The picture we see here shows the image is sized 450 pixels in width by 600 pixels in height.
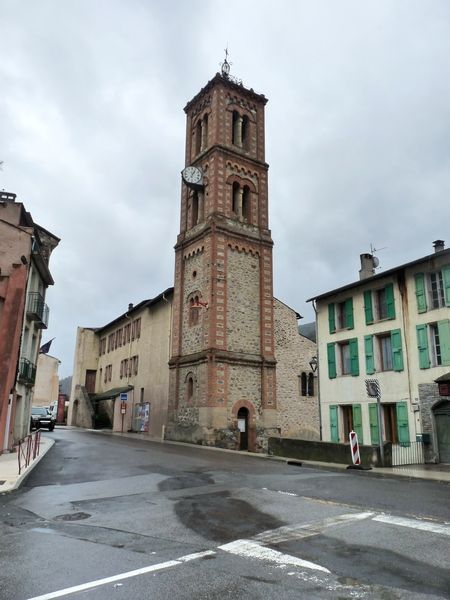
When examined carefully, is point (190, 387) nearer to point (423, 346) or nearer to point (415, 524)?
point (423, 346)

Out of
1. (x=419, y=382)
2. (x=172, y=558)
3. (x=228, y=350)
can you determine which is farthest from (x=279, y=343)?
(x=172, y=558)

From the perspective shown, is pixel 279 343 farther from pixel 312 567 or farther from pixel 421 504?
pixel 312 567

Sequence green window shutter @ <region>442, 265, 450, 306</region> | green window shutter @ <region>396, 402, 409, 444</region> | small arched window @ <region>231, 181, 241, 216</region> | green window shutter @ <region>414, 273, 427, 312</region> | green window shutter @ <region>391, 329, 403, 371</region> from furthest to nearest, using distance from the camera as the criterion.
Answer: small arched window @ <region>231, 181, 241, 216</region> → green window shutter @ <region>391, 329, 403, 371</region> → green window shutter @ <region>414, 273, 427, 312</region> → green window shutter @ <region>396, 402, 409, 444</region> → green window shutter @ <region>442, 265, 450, 306</region>

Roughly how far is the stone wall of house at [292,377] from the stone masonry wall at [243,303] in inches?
137

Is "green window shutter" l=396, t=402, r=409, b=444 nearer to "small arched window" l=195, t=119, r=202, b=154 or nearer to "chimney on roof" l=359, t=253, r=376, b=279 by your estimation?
"chimney on roof" l=359, t=253, r=376, b=279

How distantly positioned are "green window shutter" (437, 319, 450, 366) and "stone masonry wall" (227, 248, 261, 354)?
42.5 feet

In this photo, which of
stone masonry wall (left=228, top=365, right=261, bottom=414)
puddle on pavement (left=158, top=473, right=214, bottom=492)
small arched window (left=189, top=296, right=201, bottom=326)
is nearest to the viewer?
puddle on pavement (left=158, top=473, right=214, bottom=492)

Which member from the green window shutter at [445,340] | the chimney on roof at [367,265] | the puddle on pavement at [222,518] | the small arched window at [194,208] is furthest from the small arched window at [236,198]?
the puddle on pavement at [222,518]

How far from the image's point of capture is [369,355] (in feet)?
67.1

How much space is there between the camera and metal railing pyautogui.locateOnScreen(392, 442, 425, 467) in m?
16.9

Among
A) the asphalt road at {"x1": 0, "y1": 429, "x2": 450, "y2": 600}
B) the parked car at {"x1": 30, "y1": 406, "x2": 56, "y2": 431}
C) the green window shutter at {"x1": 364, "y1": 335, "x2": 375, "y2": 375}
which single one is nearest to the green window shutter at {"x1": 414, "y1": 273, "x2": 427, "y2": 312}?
the green window shutter at {"x1": 364, "y1": 335, "x2": 375, "y2": 375}

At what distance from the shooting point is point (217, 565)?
494 centimetres

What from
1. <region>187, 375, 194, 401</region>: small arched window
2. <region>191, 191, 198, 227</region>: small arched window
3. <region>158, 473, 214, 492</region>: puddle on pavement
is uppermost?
<region>191, 191, 198, 227</region>: small arched window

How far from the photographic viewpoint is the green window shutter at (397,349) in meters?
19.0
